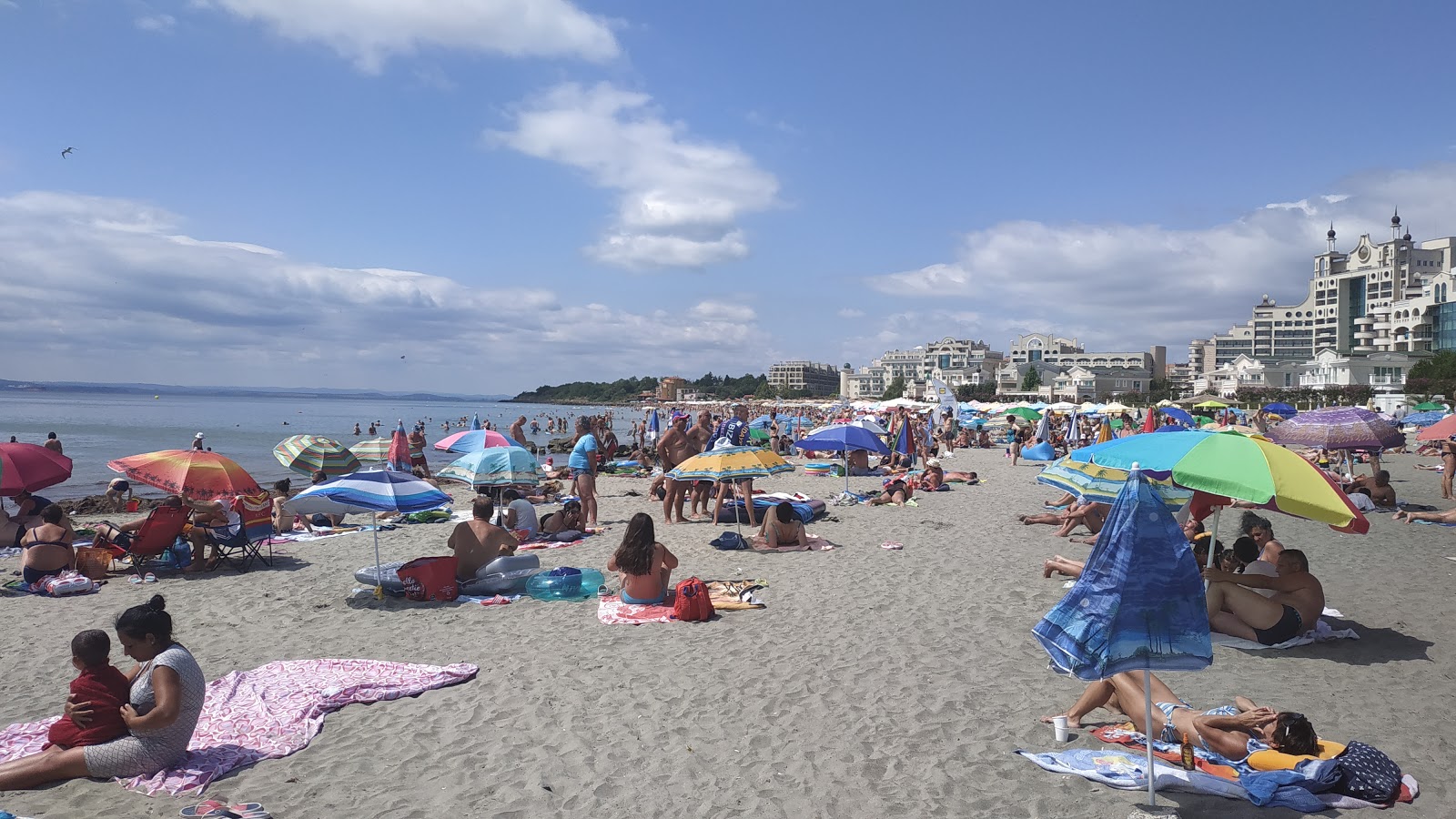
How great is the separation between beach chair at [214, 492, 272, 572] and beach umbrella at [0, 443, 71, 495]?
1.79 m

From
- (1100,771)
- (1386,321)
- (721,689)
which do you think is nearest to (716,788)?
(721,689)

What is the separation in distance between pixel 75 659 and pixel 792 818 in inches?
132

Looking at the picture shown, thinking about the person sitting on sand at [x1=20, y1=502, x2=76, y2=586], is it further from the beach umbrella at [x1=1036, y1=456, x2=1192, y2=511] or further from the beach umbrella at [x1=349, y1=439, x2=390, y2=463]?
the beach umbrella at [x1=1036, y1=456, x2=1192, y2=511]

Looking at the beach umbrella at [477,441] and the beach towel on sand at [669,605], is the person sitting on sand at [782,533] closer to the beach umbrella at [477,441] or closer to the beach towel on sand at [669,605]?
the beach towel on sand at [669,605]

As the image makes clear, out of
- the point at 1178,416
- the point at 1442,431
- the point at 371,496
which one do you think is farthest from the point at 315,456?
the point at 1178,416

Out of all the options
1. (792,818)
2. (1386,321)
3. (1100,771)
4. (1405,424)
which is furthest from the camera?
(1386,321)

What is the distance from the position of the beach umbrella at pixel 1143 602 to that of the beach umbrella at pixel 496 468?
7459 mm

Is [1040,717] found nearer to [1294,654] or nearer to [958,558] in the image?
[1294,654]

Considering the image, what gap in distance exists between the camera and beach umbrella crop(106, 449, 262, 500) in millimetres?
7770

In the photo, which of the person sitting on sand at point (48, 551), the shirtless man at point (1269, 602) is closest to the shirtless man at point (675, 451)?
the person sitting on sand at point (48, 551)

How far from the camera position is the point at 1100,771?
3711 millimetres

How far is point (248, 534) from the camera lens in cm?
877

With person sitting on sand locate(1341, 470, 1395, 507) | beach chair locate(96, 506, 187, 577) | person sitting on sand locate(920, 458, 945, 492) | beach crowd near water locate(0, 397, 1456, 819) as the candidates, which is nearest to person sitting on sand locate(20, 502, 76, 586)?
beach crowd near water locate(0, 397, 1456, 819)

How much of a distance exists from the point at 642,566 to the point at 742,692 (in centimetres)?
201
